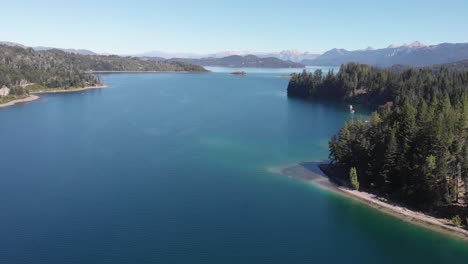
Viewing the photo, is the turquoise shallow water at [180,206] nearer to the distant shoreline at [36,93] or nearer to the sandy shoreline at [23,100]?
the sandy shoreline at [23,100]

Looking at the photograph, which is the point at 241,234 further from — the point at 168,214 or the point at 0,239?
the point at 0,239

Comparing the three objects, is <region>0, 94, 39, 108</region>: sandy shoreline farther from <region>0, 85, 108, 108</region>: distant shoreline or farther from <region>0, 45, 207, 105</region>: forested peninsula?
<region>0, 45, 207, 105</region>: forested peninsula

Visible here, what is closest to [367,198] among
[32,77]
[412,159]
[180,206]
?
[412,159]

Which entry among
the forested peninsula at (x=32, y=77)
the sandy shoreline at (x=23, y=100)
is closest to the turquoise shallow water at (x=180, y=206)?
the sandy shoreline at (x=23, y=100)

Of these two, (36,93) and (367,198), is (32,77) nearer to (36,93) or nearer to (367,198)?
(36,93)

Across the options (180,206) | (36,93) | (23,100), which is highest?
(36,93)

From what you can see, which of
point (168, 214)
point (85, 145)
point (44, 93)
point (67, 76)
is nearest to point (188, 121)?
point (85, 145)
